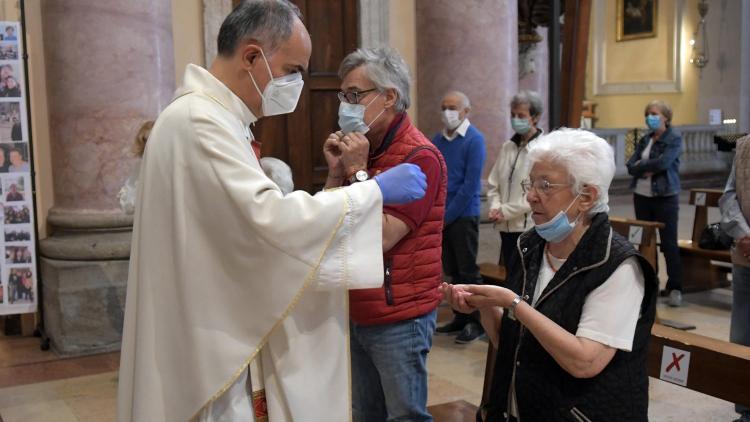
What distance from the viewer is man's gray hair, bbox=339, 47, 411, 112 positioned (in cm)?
271

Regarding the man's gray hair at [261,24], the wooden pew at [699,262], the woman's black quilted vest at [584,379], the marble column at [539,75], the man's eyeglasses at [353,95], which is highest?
the marble column at [539,75]

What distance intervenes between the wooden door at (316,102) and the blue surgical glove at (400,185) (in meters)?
4.74

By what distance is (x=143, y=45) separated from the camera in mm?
5562

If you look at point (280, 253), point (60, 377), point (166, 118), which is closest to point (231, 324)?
point (280, 253)

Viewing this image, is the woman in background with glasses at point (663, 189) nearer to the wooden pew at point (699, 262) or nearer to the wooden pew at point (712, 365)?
the wooden pew at point (699, 262)

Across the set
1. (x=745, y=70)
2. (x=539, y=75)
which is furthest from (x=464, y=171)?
(x=745, y=70)

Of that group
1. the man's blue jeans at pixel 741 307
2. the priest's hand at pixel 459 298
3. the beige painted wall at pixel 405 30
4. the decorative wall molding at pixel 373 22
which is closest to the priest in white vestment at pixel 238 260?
the priest's hand at pixel 459 298

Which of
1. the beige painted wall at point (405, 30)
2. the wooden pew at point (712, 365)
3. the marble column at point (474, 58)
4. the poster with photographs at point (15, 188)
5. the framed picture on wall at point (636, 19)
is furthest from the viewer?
the framed picture on wall at point (636, 19)

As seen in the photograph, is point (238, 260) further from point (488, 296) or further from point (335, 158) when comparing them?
point (335, 158)

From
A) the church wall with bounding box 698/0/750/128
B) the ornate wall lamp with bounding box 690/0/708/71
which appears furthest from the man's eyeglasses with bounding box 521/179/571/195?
the ornate wall lamp with bounding box 690/0/708/71

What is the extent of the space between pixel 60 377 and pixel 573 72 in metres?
3.49

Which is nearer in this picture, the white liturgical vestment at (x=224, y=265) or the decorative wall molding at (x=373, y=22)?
the white liturgical vestment at (x=224, y=265)

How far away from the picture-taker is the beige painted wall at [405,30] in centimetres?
719

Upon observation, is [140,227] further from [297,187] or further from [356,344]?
[297,187]
